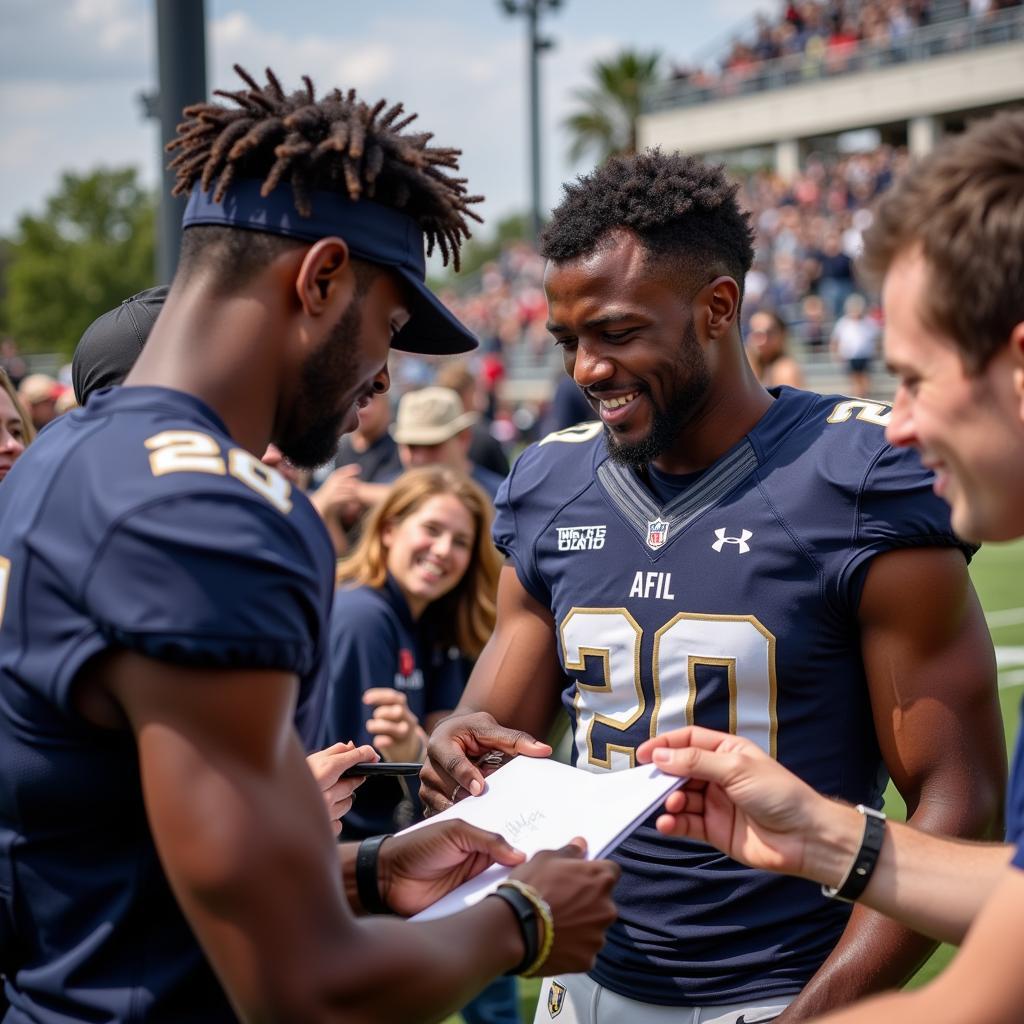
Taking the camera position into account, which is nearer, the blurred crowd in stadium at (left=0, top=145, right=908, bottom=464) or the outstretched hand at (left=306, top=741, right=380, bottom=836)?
the outstretched hand at (left=306, top=741, right=380, bottom=836)

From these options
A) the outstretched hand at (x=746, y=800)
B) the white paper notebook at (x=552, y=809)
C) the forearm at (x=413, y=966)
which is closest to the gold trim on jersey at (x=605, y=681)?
the white paper notebook at (x=552, y=809)

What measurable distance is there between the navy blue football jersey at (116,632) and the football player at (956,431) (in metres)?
0.88

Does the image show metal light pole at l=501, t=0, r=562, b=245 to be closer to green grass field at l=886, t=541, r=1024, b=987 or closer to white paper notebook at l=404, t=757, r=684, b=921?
green grass field at l=886, t=541, r=1024, b=987

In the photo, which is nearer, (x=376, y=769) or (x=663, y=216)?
(x=376, y=769)

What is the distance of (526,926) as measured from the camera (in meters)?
1.89

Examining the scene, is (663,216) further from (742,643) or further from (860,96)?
(860,96)

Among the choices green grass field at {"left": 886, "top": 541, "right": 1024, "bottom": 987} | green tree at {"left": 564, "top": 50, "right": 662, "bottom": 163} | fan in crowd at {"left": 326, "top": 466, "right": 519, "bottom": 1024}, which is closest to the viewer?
fan in crowd at {"left": 326, "top": 466, "right": 519, "bottom": 1024}

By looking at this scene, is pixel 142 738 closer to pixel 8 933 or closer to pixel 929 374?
pixel 8 933

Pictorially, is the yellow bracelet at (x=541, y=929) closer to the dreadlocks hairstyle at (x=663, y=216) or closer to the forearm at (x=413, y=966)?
the forearm at (x=413, y=966)

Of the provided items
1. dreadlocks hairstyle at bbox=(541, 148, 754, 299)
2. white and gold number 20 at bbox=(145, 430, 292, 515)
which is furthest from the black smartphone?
dreadlocks hairstyle at bbox=(541, 148, 754, 299)

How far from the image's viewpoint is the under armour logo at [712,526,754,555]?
2641 mm

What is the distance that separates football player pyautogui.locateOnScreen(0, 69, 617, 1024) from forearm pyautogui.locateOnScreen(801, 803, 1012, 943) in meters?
0.42

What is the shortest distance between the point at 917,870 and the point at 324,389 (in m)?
1.25

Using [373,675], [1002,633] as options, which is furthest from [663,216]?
[1002,633]
